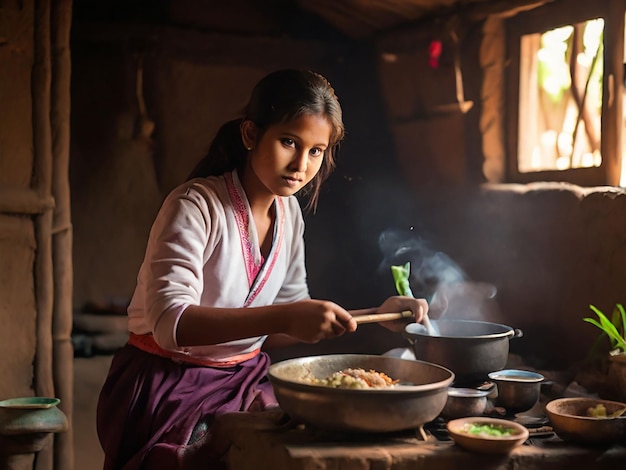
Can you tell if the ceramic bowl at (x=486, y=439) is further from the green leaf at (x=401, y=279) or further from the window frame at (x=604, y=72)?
the window frame at (x=604, y=72)

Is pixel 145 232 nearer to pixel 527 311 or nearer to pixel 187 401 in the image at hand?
pixel 527 311

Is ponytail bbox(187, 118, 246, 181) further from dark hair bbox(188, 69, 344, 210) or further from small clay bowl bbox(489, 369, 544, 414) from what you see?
small clay bowl bbox(489, 369, 544, 414)

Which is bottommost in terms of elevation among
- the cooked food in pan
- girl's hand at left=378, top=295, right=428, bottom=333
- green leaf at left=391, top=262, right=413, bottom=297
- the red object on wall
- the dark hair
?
the cooked food in pan

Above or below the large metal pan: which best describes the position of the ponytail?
above

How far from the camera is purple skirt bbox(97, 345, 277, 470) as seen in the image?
2.28 metres

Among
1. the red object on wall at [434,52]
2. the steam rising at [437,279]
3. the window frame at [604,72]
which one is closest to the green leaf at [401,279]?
the steam rising at [437,279]

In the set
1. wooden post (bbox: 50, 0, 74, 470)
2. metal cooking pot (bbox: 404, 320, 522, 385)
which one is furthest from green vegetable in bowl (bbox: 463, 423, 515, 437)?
wooden post (bbox: 50, 0, 74, 470)

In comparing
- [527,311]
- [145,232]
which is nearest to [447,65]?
[527,311]

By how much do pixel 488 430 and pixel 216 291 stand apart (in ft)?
2.90

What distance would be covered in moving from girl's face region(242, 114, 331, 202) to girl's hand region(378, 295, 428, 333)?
49 cm

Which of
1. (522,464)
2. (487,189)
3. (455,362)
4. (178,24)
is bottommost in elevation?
(522,464)

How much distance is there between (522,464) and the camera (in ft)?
6.63

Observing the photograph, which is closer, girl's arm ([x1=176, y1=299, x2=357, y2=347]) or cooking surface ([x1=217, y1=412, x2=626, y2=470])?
cooking surface ([x1=217, y1=412, x2=626, y2=470])

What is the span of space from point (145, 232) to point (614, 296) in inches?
111
